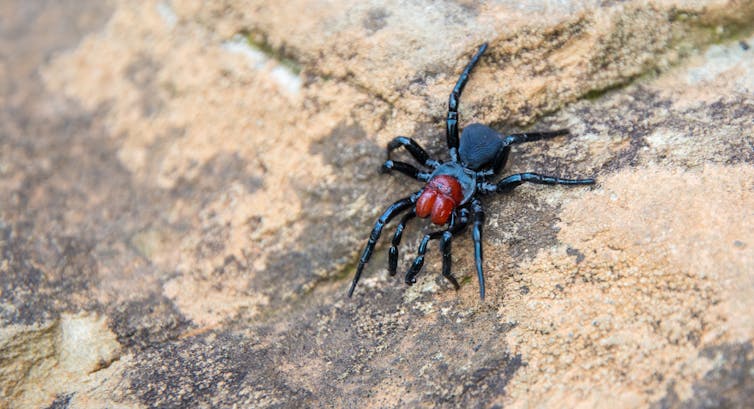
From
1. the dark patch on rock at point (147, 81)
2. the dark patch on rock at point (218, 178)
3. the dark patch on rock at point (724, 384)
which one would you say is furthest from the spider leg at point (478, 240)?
the dark patch on rock at point (147, 81)

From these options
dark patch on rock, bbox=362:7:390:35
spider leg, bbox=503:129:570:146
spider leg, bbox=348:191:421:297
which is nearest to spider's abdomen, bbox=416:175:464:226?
spider leg, bbox=348:191:421:297

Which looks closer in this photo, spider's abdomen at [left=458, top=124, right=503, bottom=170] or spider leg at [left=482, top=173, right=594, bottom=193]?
spider leg at [left=482, top=173, right=594, bottom=193]

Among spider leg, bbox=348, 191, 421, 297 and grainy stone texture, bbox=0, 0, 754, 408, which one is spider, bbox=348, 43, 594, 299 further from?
grainy stone texture, bbox=0, 0, 754, 408

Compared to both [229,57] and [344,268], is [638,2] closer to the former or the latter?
[344,268]

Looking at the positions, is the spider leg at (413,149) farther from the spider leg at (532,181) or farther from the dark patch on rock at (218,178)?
the dark patch on rock at (218,178)

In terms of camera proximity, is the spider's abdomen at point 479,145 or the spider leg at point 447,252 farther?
the spider's abdomen at point 479,145

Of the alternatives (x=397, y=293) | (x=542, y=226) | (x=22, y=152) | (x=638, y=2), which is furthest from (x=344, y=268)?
(x=22, y=152)

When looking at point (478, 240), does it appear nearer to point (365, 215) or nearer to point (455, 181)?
point (455, 181)
